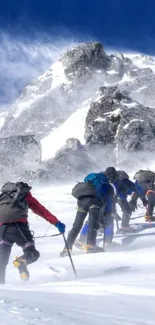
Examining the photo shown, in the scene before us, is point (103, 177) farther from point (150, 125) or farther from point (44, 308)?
point (150, 125)

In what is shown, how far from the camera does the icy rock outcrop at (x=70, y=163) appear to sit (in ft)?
146

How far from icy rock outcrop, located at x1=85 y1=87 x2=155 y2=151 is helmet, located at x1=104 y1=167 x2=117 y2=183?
4061 cm

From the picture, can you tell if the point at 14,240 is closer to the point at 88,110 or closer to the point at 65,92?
the point at 88,110

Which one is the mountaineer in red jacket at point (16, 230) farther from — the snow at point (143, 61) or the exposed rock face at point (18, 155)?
the snow at point (143, 61)

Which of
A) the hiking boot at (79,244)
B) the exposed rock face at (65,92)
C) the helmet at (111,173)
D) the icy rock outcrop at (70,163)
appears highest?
the exposed rock face at (65,92)

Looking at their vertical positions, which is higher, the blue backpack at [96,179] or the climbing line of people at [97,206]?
the blue backpack at [96,179]

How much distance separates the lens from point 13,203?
6.73m

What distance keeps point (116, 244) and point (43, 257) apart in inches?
61.8

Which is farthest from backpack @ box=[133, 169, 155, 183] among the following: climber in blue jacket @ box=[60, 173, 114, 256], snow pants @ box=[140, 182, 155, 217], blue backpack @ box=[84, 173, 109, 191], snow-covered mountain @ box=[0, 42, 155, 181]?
snow-covered mountain @ box=[0, 42, 155, 181]

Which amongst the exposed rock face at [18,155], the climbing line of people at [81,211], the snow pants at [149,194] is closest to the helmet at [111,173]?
the climbing line of people at [81,211]

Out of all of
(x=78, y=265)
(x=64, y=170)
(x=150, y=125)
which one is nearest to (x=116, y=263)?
(x=78, y=265)

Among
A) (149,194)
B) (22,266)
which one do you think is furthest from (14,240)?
(149,194)

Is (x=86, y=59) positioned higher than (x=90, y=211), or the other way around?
(x=86, y=59)

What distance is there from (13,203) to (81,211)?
8.13 feet
